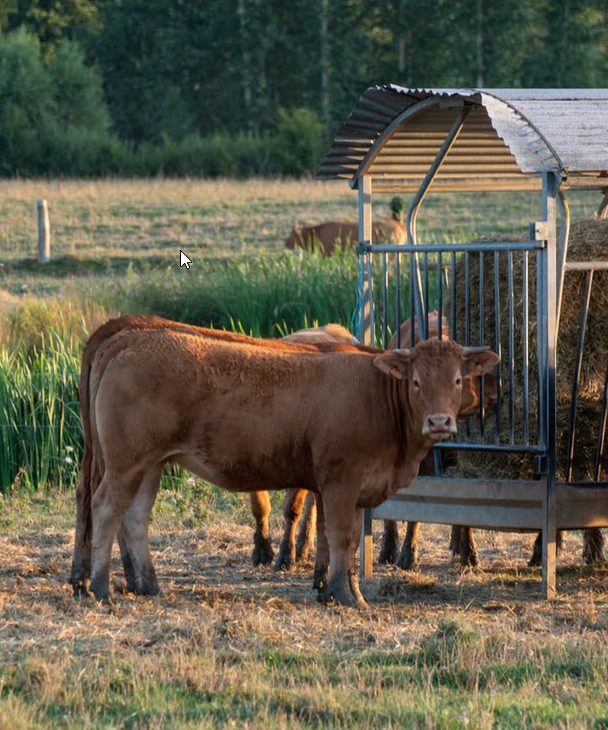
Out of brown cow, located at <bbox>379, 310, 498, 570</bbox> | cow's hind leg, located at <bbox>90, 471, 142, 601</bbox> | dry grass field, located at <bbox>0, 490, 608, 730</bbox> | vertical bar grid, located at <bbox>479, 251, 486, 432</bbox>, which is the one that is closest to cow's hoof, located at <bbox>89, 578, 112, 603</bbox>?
cow's hind leg, located at <bbox>90, 471, 142, 601</bbox>

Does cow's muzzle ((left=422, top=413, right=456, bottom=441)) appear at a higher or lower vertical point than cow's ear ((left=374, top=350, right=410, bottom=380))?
lower

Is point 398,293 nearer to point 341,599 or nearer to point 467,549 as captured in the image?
point 467,549

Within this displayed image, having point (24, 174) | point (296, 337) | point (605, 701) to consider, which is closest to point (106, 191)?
point (24, 174)

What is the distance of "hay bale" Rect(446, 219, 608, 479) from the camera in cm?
959

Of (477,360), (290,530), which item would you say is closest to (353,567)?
(290,530)

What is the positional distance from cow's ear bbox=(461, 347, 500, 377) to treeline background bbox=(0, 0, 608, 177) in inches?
1998

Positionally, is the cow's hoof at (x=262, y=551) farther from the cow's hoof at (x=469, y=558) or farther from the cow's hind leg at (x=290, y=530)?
the cow's hoof at (x=469, y=558)

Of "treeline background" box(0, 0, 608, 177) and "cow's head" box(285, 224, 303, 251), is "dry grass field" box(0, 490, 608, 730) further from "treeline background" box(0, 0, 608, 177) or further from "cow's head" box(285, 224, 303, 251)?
"treeline background" box(0, 0, 608, 177)

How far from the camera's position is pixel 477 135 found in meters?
10.4

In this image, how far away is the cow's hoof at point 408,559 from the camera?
33.9 ft

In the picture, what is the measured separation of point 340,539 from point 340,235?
1775cm

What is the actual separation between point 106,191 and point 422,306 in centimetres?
3218

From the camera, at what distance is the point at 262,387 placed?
8.68 meters

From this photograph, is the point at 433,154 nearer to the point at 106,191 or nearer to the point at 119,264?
the point at 119,264
